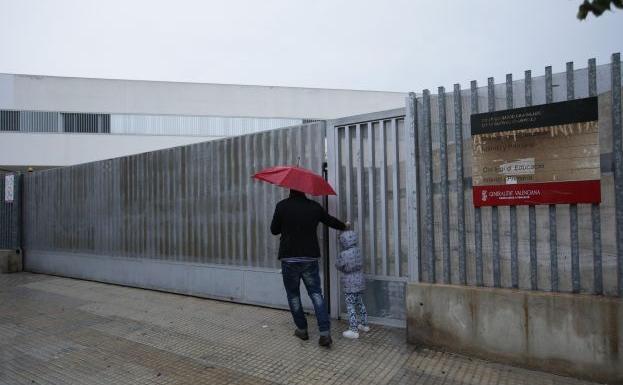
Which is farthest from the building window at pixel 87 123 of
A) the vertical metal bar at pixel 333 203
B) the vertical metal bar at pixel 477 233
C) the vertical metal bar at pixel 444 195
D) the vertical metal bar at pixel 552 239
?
the vertical metal bar at pixel 552 239

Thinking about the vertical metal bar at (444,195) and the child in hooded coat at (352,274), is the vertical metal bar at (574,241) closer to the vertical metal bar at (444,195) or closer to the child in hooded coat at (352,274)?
the vertical metal bar at (444,195)

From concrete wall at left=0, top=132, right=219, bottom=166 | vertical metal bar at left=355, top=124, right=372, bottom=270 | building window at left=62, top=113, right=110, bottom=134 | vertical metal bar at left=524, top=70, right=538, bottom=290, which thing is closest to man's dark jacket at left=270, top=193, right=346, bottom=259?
vertical metal bar at left=355, top=124, right=372, bottom=270

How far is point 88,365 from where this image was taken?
15.2 ft

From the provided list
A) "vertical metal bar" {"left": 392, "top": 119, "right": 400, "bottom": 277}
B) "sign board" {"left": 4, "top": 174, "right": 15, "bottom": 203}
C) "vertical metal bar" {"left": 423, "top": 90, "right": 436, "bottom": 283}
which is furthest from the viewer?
"sign board" {"left": 4, "top": 174, "right": 15, "bottom": 203}

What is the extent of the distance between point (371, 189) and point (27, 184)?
33.1ft

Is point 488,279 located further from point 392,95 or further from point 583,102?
point 392,95

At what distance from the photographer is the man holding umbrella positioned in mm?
4957

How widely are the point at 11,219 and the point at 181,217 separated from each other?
6.60 m

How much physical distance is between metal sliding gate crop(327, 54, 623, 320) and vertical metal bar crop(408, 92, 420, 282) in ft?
0.04

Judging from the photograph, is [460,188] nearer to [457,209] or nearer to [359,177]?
[457,209]

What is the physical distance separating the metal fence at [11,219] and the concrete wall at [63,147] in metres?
17.8

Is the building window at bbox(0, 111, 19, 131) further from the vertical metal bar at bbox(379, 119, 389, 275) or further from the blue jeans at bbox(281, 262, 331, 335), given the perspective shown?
the vertical metal bar at bbox(379, 119, 389, 275)

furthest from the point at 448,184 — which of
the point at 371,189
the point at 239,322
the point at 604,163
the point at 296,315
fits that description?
the point at 239,322

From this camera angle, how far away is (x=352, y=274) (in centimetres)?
520
